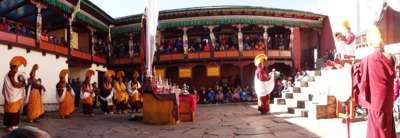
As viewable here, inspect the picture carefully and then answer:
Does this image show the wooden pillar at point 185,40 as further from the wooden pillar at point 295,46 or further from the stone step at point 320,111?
the stone step at point 320,111

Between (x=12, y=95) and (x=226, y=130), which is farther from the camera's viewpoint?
(x=12, y=95)

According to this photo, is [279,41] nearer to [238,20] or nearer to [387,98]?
[238,20]

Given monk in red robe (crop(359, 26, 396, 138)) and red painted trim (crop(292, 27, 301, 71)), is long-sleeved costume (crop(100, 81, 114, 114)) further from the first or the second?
red painted trim (crop(292, 27, 301, 71))

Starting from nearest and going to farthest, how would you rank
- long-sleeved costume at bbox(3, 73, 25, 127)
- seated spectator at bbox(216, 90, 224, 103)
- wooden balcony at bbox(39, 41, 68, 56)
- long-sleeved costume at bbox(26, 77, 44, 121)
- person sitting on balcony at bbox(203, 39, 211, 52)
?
long-sleeved costume at bbox(3, 73, 25, 127) < long-sleeved costume at bbox(26, 77, 44, 121) < wooden balcony at bbox(39, 41, 68, 56) < seated spectator at bbox(216, 90, 224, 103) < person sitting on balcony at bbox(203, 39, 211, 52)

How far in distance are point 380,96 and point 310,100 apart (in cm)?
684

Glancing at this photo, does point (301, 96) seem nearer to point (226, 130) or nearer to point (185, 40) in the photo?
point (226, 130)

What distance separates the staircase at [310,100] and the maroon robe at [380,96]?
498cm

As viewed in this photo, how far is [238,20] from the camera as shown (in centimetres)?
2495

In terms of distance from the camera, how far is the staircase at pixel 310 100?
1041 cm

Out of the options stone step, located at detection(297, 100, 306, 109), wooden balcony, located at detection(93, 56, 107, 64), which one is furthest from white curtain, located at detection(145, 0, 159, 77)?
wooden balcony, located at detection(93, 56, 107, 64)

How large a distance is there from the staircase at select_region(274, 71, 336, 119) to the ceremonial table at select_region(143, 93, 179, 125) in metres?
3.76

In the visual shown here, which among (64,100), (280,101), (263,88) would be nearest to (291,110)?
(263,88)

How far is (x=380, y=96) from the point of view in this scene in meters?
5.34

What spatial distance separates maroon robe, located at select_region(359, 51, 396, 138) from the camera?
5.32 metres
